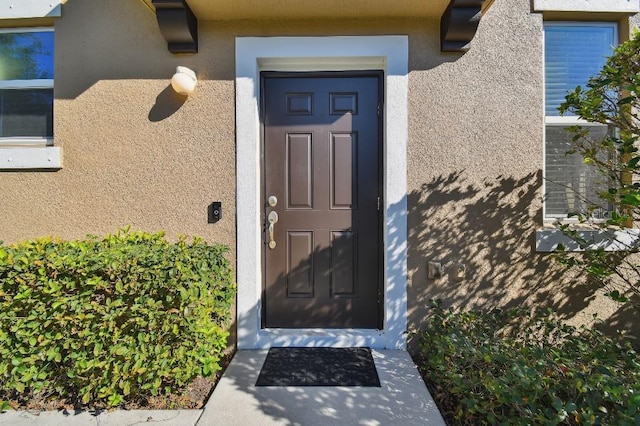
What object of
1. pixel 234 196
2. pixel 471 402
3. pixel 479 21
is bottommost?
pixel 471 402

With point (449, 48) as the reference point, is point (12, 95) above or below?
below

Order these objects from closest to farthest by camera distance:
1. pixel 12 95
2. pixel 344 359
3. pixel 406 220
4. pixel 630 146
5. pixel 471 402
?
pixel 471 402 < pixel 630 146 < pixel 344 359 < pixel 406 220 < pixel 12 95

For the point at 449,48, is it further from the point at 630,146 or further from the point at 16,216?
the point at 16,216

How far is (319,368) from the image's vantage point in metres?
2.57

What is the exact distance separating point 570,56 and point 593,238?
1.68 m

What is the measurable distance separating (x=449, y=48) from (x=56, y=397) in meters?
4.03

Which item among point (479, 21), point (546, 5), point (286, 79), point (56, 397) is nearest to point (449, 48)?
point (479, 21)

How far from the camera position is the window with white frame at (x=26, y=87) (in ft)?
10.2

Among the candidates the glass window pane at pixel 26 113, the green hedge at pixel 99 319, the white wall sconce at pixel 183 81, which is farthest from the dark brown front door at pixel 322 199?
the glass window pane at pixel 26 113

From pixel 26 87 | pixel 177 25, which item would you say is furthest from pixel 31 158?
pixel 177 25

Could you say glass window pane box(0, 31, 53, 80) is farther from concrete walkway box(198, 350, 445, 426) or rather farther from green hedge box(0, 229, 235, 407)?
concrete walkway box(198, 350, 445, 426)

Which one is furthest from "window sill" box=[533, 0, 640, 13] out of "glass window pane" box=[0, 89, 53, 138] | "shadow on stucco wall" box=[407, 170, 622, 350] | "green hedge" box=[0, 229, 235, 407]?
"glass window pane" box=[0, 89, 53, 138]

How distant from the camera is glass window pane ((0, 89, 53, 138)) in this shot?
3107 millimetres

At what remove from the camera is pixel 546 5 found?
2.86 metres
